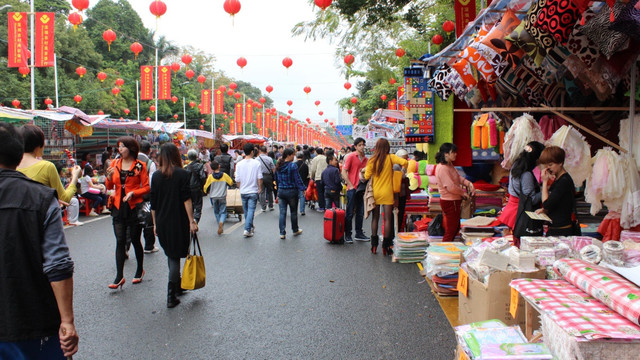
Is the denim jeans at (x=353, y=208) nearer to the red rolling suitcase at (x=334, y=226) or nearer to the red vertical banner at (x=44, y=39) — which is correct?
the red rolling suitcase at (x=334, y=226)

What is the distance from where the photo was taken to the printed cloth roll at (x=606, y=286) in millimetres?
2520

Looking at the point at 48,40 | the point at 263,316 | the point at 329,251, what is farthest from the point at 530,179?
the point at 48,40

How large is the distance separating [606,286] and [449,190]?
4.53 metres

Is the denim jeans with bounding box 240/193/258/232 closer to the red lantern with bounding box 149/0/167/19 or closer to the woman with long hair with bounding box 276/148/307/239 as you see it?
the woman with long hair with bounding box 276/148/307/239

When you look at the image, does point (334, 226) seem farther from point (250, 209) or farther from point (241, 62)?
point (241, 62)

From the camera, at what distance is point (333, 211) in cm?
903

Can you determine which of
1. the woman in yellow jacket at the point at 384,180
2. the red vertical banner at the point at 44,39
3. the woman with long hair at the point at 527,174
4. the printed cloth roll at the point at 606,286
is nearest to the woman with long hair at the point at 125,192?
the woman in yellow jacket at the point at 384,180

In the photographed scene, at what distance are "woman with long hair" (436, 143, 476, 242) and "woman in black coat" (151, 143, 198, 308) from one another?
3.75 metres

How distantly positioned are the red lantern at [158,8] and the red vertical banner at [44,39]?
7.53 metres

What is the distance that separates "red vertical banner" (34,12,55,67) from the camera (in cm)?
1683

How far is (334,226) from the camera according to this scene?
8.94m

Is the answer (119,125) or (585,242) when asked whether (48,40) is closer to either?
(119,125)

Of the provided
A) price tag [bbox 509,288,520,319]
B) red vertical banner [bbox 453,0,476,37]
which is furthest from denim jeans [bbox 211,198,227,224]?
price tag [bbox 509,288,520,319]

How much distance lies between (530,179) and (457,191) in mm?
2124
